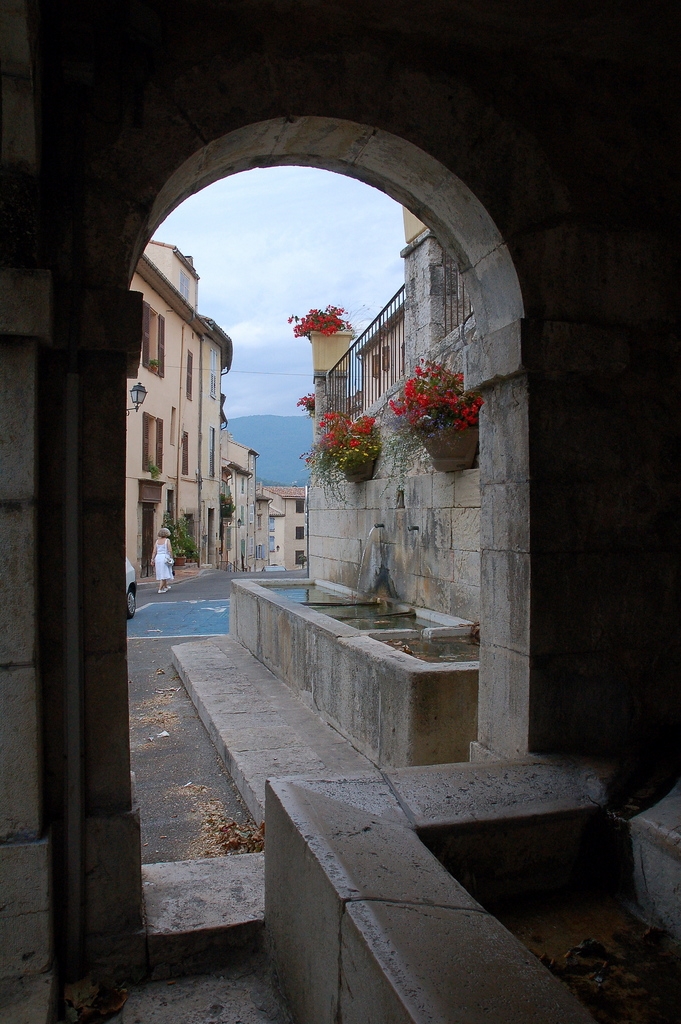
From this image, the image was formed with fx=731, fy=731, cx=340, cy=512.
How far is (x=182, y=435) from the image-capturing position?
73.2 ft

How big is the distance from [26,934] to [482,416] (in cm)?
207

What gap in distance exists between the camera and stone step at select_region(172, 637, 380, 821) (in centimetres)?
370

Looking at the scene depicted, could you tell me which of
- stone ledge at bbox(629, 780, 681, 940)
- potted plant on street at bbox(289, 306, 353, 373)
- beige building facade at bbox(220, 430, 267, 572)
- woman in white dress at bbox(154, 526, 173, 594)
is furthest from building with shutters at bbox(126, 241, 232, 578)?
stone ledge at bbox(629, 780, 681, 940)

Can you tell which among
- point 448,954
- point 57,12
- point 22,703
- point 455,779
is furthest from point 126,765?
point 57,12

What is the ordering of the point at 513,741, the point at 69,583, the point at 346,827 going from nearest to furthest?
the point at 346,827, the point at 69,583, the point at 513,741

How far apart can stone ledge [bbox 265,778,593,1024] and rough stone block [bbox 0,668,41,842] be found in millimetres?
618

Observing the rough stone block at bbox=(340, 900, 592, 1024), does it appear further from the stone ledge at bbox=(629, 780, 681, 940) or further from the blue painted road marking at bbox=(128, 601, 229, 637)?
the blue painted road marking at bbox=(128, 601, 229, 637)

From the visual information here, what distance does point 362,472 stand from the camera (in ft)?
23.8

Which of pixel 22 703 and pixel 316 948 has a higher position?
pixel 22 703

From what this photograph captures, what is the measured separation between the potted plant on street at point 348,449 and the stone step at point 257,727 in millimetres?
2099

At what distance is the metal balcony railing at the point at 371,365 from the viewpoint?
7281mm

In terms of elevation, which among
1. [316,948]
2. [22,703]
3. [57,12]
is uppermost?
[57,12]

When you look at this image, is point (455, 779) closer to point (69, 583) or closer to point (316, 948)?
point (316, 948)

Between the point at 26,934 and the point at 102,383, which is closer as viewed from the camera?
the point at 26,934
